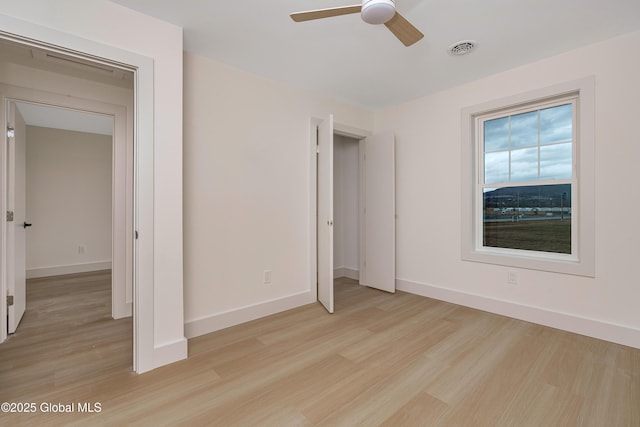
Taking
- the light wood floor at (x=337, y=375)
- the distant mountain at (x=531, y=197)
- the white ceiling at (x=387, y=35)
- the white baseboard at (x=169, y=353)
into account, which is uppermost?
the white ceiling at (x=387, y=35)

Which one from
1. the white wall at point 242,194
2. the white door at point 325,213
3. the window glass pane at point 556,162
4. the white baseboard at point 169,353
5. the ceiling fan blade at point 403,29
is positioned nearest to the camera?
the ceiling fan blade at point 403,29

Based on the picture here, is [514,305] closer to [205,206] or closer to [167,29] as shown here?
[205,206]

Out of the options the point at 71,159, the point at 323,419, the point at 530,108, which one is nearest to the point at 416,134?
the point at 530,108

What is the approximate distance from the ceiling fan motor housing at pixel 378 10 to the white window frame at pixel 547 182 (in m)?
2.08

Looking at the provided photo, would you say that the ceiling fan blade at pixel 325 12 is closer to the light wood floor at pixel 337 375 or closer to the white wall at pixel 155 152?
the white wall at pixel 155 152

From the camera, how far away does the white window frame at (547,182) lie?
2439 mm

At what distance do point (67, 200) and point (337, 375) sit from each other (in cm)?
552

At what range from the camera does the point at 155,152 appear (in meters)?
2.02

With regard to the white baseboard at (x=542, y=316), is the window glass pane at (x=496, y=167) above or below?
above

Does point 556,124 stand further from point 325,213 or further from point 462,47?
point 325,213

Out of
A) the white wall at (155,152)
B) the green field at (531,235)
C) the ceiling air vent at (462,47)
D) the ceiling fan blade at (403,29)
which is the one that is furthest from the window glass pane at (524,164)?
the white wall at (155,152)

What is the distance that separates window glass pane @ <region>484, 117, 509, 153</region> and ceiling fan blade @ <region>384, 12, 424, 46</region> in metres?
1.92

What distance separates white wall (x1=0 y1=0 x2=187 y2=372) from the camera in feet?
6.04

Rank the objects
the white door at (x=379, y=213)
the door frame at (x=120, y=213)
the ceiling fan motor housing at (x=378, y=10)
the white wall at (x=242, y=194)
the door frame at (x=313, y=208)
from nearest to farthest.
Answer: the ceiling fan motor housing at (x=378, y=10) → the white wall at (x=242, y=194) → the door frame at (x=120, y=213) → the door frame at (x=313, y=208) → the white door at (x=379, y=213)
